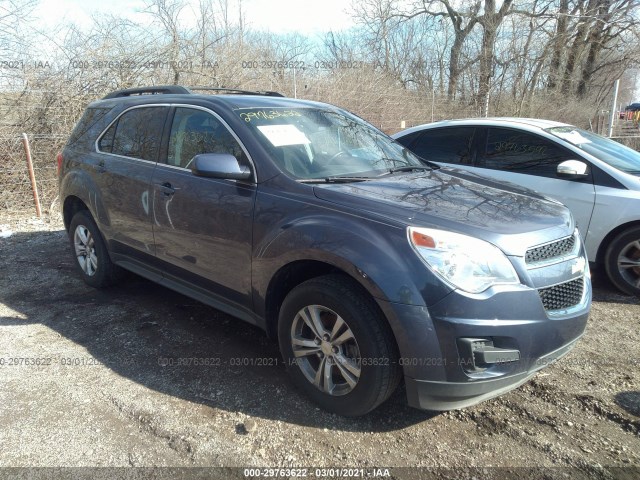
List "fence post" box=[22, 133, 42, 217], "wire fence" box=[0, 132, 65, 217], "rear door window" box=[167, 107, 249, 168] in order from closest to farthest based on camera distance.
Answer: "rear door window" box=[167, 107, 249, 168]
"fence post" box=[22, 133, 42, 217]
"wire fence" box=[0, 132, 65, 217]

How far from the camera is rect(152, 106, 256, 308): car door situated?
3.19 metres

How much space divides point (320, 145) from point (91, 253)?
110 inches

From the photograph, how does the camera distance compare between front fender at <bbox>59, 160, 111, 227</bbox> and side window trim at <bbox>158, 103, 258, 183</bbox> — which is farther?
front fender at <bbox>59, 160, 111, 227</bbox>

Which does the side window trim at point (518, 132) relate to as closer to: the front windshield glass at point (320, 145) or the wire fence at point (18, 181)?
the front windshield glass at point (320, 145)

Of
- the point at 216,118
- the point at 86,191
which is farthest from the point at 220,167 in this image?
the point at 86,191

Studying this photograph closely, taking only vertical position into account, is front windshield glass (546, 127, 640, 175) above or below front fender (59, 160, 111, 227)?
above

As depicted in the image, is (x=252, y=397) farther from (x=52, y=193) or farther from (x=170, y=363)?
(x=52, y=193)

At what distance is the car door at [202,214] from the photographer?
3.19 m

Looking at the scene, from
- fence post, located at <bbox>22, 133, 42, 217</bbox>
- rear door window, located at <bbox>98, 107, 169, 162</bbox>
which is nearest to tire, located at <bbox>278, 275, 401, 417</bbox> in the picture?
rear door window, located at <bbox>98, 107, 169, 162</bbox>

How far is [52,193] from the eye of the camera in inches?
355

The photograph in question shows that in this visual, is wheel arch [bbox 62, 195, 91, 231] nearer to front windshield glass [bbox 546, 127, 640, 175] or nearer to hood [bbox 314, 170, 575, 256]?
hood [bbox 314, 170, 575, 256]

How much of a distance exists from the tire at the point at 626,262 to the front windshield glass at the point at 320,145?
2.15 m

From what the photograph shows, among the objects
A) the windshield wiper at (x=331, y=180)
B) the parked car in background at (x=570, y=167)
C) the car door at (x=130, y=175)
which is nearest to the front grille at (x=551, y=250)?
the windshield wiper at (x=331, y=180)

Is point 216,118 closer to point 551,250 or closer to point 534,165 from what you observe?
point 551,250
